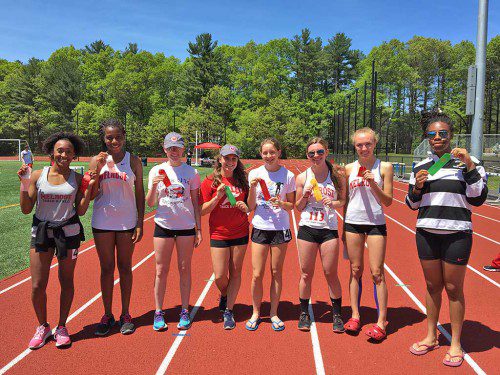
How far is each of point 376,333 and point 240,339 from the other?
4.07ft

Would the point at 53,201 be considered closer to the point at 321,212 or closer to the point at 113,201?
the point at 113,201

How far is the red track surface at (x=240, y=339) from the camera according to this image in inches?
120

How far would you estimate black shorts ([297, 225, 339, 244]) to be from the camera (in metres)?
3.49

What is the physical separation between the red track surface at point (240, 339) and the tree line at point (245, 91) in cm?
4693

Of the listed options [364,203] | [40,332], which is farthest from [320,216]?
[40,332]

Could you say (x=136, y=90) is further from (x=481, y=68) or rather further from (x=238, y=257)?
(x=238, y=257)

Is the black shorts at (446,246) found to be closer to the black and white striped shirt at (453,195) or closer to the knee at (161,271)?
the black and white striped shirt at (453,195)

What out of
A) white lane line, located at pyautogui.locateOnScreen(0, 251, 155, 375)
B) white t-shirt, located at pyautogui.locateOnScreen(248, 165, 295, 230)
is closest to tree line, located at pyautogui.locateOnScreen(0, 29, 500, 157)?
white lane line, located at pyautogui.locateOnScreen(0, 251, 155, 375)

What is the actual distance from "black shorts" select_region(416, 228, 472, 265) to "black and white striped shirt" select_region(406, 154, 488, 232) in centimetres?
7

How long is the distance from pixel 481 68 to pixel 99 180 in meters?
9.19

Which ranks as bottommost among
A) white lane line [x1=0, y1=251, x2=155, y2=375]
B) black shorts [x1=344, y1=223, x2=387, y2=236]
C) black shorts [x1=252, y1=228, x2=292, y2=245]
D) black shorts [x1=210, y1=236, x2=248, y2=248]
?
white lane line [x1=0, y1=251, x2=155, y2=375]

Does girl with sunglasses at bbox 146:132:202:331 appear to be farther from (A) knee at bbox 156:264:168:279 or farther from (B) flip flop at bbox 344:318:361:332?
(B) flip flop at bbox 344:318:361:332

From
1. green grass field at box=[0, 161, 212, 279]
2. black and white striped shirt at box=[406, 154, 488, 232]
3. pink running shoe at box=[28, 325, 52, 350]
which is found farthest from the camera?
green grass field at box=[0, 161, 212, 279]

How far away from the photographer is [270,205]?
11.8 feet
